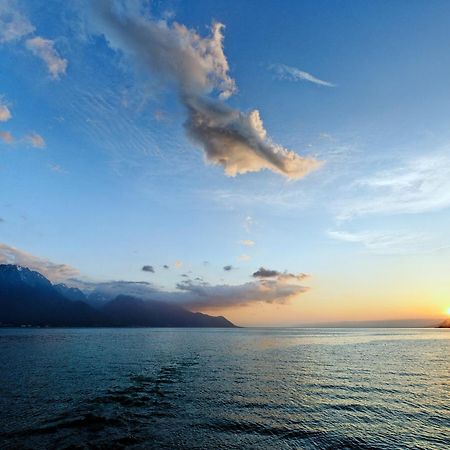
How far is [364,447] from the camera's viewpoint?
2955 centimetres

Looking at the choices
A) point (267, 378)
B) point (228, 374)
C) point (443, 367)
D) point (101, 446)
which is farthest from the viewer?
point (443, 367)

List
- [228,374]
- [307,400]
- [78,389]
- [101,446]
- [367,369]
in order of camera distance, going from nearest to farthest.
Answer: [101,446]
[307,400]
[78,389]
[228,374]
[367,369]

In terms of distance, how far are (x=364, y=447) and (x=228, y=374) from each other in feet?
137

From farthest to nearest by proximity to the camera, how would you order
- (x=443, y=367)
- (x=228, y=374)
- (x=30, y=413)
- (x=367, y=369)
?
(x=443, y=367), (x=367, y=369), (x=228, y=374), (x=30, y=413)

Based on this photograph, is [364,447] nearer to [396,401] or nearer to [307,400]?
[307,400]

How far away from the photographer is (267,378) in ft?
208

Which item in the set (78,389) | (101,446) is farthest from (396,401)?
(78,389)

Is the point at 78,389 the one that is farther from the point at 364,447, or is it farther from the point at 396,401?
the point at 396,401

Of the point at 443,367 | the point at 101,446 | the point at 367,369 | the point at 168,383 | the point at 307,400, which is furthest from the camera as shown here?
the point at 443,367

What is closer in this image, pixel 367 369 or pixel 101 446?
pixel 101 446

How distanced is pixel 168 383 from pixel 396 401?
3584 cm

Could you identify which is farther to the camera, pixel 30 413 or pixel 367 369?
pixel 367 369

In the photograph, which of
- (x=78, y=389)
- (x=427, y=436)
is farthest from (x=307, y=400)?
(x=78, y=389)

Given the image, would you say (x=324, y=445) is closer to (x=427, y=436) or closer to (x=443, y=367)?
(x=427, y=436)
